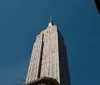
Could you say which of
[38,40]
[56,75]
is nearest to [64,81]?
[56,75]

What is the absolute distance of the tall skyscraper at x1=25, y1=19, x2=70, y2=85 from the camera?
62.3m

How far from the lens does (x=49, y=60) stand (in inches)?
2680

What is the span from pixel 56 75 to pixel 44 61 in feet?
37.5

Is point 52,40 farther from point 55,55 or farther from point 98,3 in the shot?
point 98,3

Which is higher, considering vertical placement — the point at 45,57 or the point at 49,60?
the point at 45,57

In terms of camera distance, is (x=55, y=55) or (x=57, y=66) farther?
(x=55, y=55)

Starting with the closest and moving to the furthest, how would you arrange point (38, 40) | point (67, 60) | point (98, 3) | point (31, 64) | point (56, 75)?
point (98, 3)
point (56, 75)
point (31, 64)
point (67, 60)
point (38, 40)

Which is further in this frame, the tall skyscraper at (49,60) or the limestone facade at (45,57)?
the limestone facade at (45,57)

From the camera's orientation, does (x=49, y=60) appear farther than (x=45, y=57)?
No

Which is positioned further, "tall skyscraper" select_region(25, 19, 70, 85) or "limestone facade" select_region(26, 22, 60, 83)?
"limestone facade" select_region(26, 22, 60, 83)

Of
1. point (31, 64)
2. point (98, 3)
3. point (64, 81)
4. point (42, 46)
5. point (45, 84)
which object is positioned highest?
point (42, 46)

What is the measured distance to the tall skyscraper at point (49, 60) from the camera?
6234 cm

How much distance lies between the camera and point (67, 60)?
253ft

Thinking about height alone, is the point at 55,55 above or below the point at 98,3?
above
